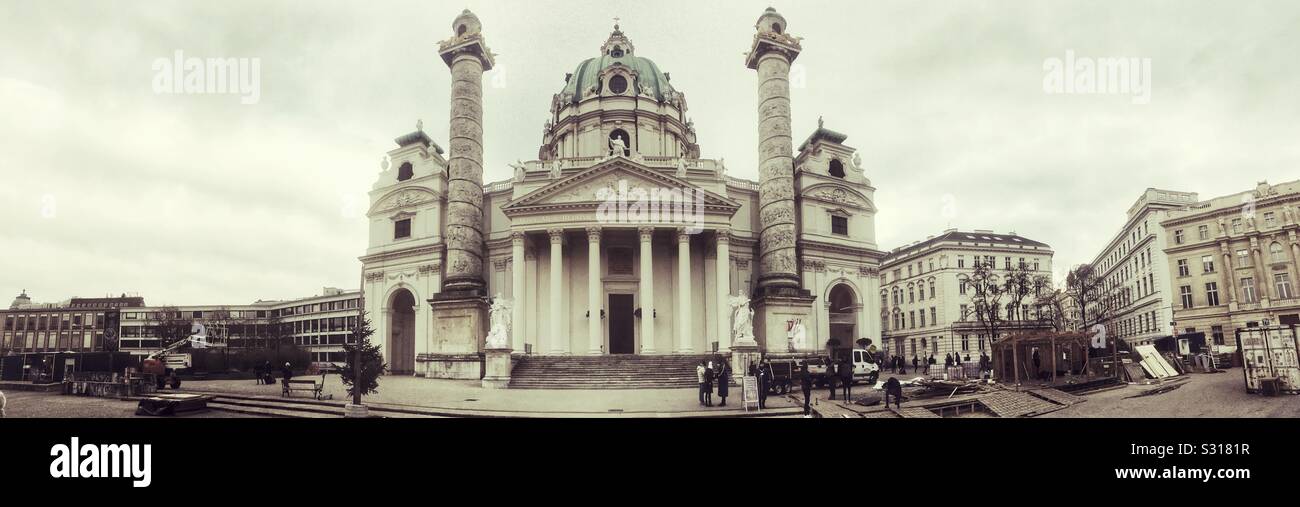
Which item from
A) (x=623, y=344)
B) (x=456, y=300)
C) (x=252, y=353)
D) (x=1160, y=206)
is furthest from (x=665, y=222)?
(x=252, y=353)

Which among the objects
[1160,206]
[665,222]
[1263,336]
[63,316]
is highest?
[665,222]

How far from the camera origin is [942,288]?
165 ft

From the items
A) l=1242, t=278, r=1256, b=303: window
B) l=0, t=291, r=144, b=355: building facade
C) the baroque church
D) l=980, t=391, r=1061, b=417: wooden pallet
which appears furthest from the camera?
the baroque church

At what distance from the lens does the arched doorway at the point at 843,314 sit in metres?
35.4

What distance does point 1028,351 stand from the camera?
23.0m

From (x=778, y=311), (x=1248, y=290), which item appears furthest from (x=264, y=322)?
(x=1248, y=290)

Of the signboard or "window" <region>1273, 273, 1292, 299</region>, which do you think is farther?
the signboard

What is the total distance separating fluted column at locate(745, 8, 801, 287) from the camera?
29.9m

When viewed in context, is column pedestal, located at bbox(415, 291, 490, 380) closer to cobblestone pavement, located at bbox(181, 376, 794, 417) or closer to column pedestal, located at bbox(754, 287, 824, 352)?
cobblestone pavement, located at bbox(181, 376, 794, 417)

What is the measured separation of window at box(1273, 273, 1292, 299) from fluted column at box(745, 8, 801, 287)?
17.6 m

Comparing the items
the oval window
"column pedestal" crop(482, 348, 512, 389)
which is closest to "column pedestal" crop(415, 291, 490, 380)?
"column pedestal" crop(482, 348, 512, 389)

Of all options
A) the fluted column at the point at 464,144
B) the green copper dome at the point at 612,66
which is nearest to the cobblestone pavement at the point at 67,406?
the fluted column at the point at 464,144
